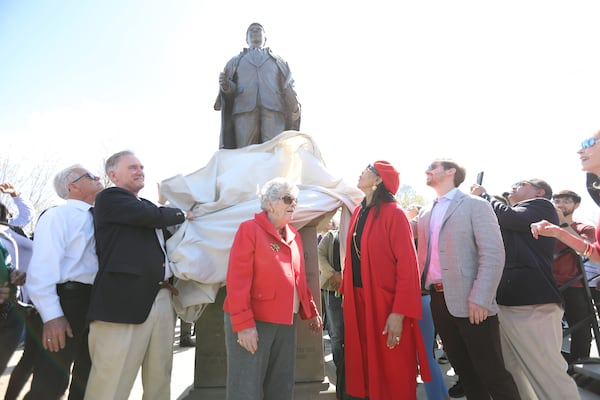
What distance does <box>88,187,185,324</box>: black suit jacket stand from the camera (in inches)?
102

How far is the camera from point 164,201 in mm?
3605

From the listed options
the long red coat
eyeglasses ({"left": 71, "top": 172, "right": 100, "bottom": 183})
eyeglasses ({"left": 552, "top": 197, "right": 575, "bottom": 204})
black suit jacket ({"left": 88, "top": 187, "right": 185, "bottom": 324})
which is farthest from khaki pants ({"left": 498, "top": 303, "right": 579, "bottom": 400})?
eyeglasses ({"left": 71, "top": 172, "right": 100, "bottom": 183})

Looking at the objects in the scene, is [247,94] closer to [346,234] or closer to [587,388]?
[346,234]

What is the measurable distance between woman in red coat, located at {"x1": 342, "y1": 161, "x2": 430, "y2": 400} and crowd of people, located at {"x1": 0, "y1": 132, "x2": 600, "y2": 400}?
0.01m

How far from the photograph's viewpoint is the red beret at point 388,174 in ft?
10.2

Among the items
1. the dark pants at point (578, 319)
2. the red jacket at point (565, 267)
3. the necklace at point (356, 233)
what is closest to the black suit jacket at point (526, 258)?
the necklace at point (356, 233)

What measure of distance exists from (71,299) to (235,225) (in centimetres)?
122

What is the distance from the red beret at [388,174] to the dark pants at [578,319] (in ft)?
9.54

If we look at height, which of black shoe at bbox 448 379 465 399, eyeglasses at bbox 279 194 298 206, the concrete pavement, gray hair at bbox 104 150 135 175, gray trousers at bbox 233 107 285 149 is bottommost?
the concrete pavement

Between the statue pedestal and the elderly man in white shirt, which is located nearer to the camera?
the elderly man in white shirt

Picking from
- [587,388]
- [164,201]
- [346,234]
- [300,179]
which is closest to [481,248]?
[346,234]

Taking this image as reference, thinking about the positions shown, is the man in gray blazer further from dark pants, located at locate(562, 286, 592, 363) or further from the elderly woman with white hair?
dark pants, located at locate(562, 286, 592, 363)

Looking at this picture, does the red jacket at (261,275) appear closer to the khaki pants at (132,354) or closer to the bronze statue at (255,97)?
the khaki pants at (132,354)

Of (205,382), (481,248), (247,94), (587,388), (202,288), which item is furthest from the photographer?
(247,94)
